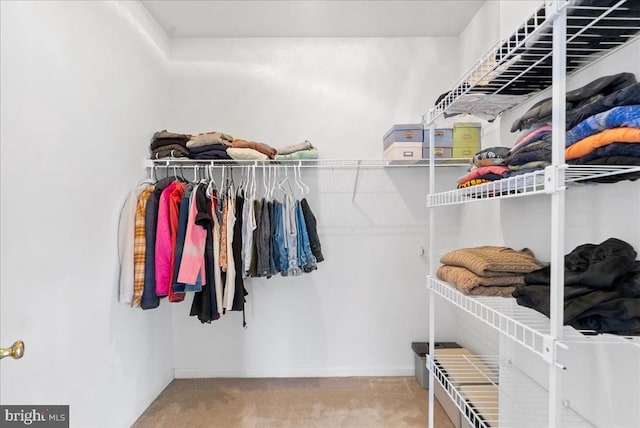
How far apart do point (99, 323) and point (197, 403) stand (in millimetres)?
956

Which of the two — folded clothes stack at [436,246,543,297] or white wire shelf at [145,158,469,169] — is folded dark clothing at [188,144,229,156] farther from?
folded clothes stack at [436,246,543,297]

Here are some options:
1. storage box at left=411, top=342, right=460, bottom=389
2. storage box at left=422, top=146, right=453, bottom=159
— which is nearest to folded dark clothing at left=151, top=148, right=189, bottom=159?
storage box at left=422, top=146, right=453, bottom=159

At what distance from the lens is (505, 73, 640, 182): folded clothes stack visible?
2.68ft

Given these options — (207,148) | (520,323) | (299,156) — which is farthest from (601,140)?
(207,148)

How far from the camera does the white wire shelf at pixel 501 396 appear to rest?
1.28 meters

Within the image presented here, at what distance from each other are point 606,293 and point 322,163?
1.91 metres

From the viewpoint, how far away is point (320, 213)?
2.54m

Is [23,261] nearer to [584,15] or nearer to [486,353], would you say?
[584,15]

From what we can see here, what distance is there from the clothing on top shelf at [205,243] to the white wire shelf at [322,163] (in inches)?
5.8

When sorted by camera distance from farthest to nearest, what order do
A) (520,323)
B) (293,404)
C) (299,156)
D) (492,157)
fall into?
(299,156) → (293,404) → (492,157) → (520,323)

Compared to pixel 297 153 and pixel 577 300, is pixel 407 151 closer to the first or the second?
pixel 297 153

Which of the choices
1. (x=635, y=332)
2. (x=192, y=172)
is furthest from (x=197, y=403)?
(x=635, y=332)

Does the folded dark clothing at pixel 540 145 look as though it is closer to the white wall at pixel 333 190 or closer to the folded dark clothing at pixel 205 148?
the white wall at pixel 333 190

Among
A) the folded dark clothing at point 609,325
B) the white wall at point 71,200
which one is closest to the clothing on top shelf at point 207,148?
the white wall at point 71,200
